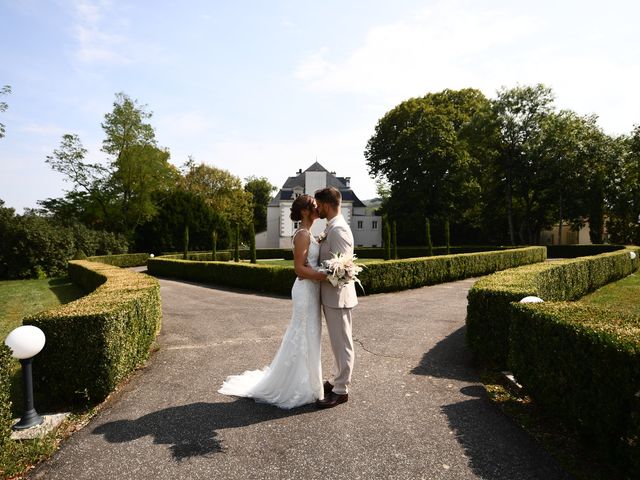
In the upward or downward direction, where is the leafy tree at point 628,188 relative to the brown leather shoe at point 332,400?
upward

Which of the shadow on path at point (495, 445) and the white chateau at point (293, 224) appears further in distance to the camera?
the white chateau at point (293, 224)

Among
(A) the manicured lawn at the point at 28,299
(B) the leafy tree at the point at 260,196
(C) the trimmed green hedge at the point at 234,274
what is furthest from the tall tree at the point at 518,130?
(B) the leafy tree at the point at 260,196

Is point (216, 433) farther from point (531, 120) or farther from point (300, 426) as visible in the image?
point (531, 120)

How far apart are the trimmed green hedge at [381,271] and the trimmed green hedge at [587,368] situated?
867 centimetres

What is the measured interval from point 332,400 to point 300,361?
0.56m

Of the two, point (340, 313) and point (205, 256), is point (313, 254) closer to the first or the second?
point (340, 313)

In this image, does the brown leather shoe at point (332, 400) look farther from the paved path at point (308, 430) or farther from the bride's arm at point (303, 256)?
the bride's arm at point (303, 256)

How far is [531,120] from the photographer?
3406 centimetres

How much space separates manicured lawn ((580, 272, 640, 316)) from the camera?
1007cm

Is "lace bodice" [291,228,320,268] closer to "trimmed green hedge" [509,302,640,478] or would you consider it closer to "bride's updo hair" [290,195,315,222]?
"bride's updo hair" [290,195,315,222]

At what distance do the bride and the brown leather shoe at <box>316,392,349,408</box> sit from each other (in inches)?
2.9

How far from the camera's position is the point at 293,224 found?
49.5 meters

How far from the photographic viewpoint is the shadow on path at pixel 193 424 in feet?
12.0

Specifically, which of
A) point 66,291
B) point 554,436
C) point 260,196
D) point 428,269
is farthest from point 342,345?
point 260,196
